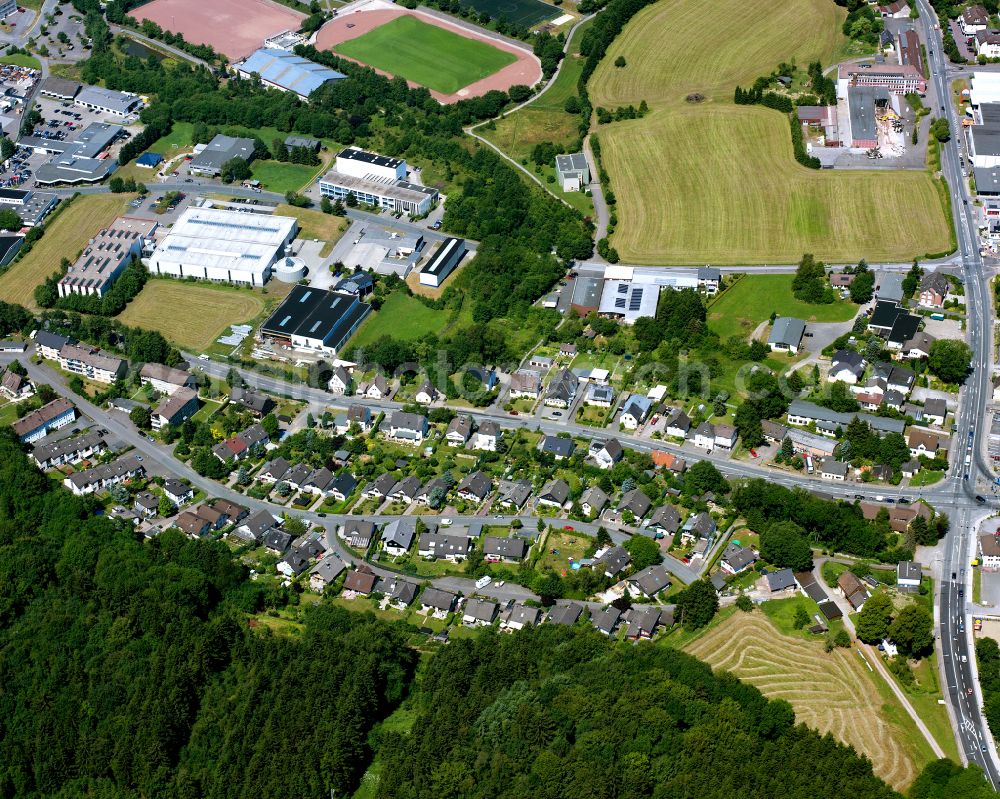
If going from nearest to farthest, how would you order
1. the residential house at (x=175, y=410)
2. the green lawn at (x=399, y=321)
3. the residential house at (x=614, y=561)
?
→ the residential house at (x=614, y=561), the residential house at (x=175, y=410), the green lawn at (x=399, y=321)

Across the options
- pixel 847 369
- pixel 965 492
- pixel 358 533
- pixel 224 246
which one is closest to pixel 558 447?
pixel 358 533

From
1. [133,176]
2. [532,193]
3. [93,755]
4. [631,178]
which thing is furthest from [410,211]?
[93,755]

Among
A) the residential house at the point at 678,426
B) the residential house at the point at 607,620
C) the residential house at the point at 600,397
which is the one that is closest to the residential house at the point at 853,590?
the residential house at the point at 607,620

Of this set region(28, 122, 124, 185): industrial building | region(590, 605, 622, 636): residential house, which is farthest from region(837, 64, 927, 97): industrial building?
region(590, 605, 622, 636): residential house

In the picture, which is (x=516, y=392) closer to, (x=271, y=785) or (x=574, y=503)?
(x=574, y=503)

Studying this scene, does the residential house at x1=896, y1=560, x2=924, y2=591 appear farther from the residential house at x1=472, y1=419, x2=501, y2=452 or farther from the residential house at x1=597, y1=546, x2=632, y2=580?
the residential house at x1=472, y1=419, x2=501, y2=452

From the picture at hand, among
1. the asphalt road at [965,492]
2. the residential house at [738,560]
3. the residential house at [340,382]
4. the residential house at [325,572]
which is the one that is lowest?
the asphalt road at [965,492]

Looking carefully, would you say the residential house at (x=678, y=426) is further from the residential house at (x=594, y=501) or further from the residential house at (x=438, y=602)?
the residential house at (x=438, y=602)
